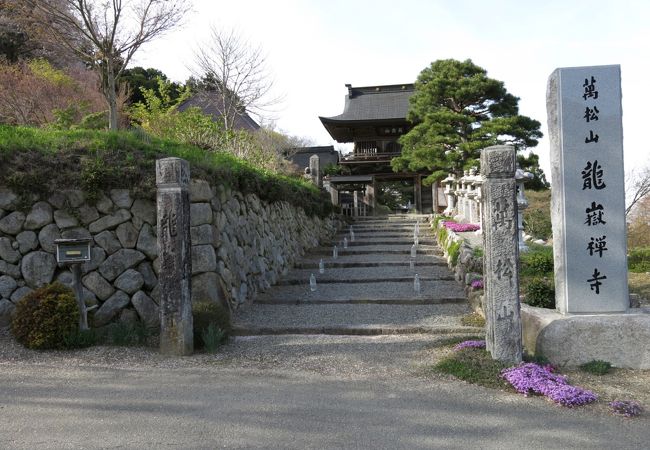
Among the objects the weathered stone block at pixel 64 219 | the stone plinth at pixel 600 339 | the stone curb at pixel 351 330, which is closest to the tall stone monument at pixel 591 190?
the stone plinth at pixel 600 339

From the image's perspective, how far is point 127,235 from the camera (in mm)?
6527

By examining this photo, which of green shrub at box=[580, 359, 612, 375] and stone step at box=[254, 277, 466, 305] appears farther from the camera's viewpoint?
stone step at box=[254, 277, 466, 305]

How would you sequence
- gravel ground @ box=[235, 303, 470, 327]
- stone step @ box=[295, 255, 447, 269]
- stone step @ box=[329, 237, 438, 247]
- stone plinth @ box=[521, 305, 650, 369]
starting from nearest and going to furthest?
stone plinth @ box=[521, 305, 650, 369]
gravel ground @ box=[235, 303, 470, 327]
stone step @ box=[295, 255, 447, 269]
stone step @ box=[329, 237, 438, 247]

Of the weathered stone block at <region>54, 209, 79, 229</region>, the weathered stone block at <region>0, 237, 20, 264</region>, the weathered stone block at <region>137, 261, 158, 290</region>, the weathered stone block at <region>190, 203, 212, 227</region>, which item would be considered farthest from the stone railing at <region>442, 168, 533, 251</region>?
the weathered stone block at <region>0, 237, 20, 264</region>

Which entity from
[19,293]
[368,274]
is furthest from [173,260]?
[368,274]

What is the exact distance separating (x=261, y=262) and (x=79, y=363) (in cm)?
452

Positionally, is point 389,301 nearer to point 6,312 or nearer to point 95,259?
point 95,259

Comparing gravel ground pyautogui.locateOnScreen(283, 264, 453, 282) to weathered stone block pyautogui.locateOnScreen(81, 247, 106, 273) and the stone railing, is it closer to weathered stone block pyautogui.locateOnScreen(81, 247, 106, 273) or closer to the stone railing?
the stone railing

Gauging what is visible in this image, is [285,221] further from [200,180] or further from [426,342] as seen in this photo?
[426,342]

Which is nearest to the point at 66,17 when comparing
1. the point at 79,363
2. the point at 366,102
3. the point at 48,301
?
the point at 48,301

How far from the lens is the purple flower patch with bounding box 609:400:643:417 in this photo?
12.1ft

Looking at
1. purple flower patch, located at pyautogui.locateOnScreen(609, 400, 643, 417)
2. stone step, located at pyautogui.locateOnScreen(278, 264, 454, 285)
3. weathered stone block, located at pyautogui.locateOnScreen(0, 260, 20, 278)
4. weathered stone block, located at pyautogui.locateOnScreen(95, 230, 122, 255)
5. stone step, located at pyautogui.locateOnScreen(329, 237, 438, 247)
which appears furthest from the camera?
stone step, located at pyautogui.locateOnScreen(329, 237, 438, 247)

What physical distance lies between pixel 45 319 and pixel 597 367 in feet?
19.6

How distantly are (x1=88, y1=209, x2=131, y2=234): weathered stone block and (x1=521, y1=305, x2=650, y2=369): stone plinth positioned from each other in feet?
18.1
